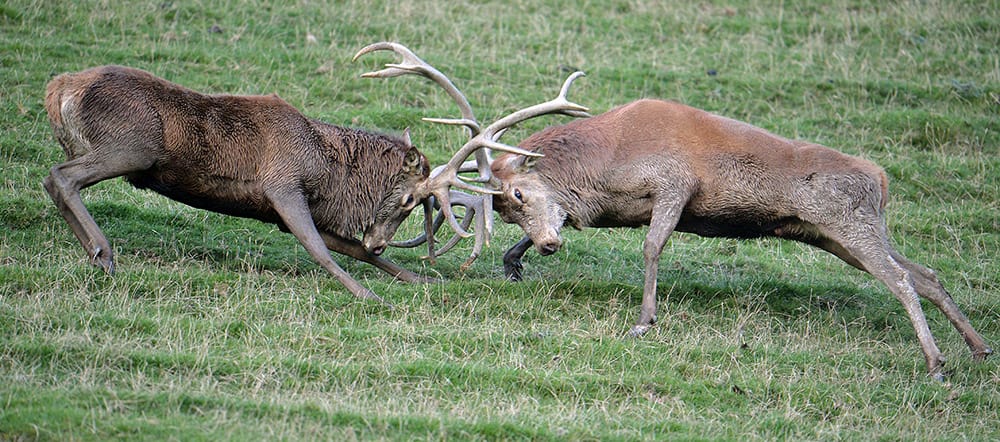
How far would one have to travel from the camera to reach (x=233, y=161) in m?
9.22

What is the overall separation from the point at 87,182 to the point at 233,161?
1140mm

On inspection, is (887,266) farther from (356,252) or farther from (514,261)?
(356,252)

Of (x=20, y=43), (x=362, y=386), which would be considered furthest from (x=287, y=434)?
(x=20, y=43)

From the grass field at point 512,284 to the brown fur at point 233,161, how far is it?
1.50ft

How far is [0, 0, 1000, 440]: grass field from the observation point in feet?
23.1

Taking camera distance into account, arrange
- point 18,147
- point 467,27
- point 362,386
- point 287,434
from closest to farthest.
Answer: point 287,434, point 362,386, point 18,147, point 467,27

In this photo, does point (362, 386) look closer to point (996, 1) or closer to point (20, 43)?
point (20, 43)

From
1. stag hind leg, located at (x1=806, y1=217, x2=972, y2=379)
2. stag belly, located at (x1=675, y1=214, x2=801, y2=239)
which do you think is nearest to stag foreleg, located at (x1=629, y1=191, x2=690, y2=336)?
stag belly, located at (x1=675, y1=214, x2=801, y2=239)

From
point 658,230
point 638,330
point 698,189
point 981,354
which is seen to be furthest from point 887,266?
point 638,330

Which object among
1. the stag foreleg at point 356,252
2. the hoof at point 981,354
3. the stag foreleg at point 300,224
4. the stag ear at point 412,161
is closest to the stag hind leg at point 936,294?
the hoof at point 981,354

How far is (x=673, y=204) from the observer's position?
930 cm

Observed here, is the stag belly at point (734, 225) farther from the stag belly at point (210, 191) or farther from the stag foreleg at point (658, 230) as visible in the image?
the stag belly at point (210, 191)

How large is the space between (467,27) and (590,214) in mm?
6851

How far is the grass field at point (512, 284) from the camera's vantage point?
7039mm
